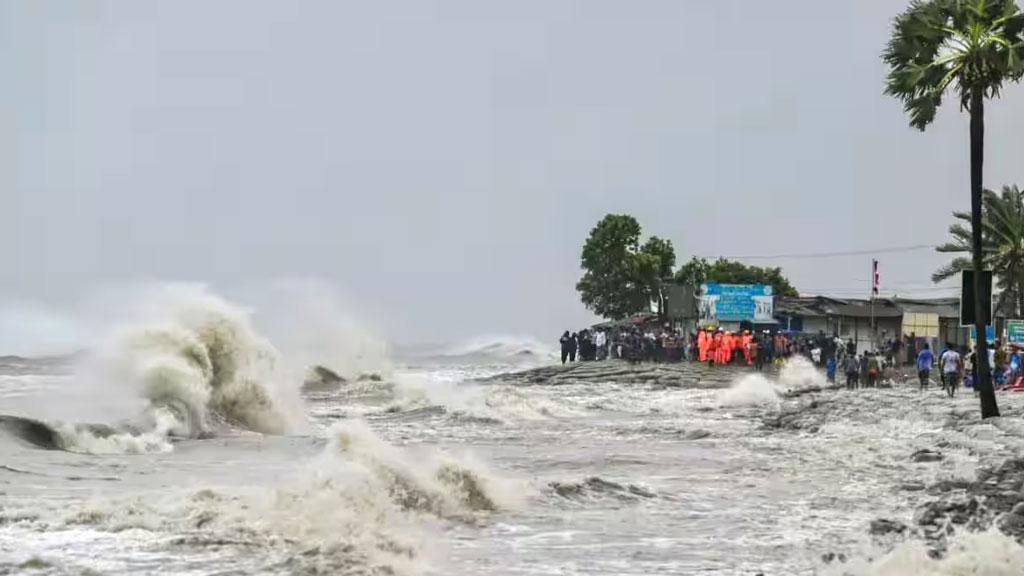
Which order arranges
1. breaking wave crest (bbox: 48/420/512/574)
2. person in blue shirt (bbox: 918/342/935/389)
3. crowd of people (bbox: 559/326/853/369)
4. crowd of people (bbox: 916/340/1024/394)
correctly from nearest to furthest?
breaking wave crest (bbox: 48/420/512/574) → crowd of people (bbox: 916/340/1024/394) → person in blue shirt (bbox: 918/342/935/389) → crowd of people (bbox: 559/326/853/369)

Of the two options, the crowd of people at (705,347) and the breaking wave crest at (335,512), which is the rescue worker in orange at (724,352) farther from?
the breaking wave crest at (335,512)

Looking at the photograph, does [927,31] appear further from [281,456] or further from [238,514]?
[238,514]

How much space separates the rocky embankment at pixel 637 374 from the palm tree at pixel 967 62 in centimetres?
1837

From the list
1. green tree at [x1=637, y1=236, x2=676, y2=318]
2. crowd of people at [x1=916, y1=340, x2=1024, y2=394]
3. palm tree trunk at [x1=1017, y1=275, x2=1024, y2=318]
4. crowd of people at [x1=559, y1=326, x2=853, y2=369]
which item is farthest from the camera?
green tree at [x1=637, y1=236, x2=676, y2=318]

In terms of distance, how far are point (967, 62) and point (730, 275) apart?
58.7 meters

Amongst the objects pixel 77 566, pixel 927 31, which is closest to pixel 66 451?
pixel 77 566

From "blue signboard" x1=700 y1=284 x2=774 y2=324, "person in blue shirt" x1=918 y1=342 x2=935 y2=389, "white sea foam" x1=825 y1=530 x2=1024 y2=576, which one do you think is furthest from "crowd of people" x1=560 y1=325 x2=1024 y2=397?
"white sea foam" x1=825 y1=530 x2=1024 y2=576

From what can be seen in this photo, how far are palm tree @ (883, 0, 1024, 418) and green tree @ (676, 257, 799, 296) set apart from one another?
5114 centimetres

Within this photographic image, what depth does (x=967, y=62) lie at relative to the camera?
18594 millimetres

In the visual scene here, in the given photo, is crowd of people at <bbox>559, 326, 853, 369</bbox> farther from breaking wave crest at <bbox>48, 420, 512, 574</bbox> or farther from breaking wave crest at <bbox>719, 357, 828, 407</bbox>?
breaking wave crest at <bbox>48, 420, 512, 574</bbox>

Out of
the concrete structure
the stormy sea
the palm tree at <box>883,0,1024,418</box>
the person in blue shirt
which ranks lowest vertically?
the stormy sea

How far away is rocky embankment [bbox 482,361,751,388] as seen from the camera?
38.0 meters

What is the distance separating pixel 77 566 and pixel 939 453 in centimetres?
1231

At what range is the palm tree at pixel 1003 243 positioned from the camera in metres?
39.6
